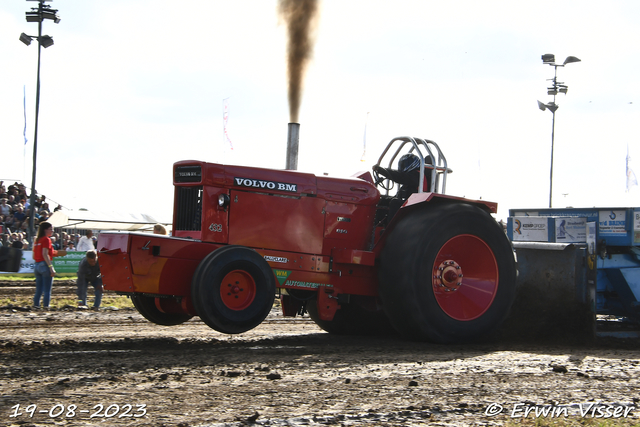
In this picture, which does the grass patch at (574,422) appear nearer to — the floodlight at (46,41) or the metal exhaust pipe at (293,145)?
the metal exhaust pipe at (293,145)

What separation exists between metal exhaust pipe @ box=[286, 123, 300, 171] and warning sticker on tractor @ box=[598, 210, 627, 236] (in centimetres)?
443

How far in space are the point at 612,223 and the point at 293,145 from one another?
4550 mm

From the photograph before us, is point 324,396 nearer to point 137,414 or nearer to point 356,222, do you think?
point 137,414

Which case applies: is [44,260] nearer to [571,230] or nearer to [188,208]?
[188,208]

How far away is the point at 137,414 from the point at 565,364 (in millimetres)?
3591

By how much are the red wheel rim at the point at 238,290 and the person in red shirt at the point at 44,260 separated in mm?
6058

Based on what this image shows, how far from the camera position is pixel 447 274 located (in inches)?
270

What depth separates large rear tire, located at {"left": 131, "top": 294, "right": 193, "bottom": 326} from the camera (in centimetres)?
657

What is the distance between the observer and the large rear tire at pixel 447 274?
21.4 ft

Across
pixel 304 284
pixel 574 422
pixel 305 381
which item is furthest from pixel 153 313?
pixel 574 422

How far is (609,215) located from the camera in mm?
9203

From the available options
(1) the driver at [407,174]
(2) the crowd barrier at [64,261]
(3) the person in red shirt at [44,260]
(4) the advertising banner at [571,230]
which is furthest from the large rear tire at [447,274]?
(2) the crowd barrier at [64,261]

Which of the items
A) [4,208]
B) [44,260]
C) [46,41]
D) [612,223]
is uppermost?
[46,41]

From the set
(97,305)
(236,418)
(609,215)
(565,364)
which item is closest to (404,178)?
(565,364)
